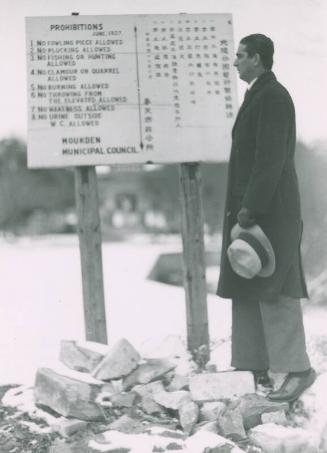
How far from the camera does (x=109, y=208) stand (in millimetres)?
36906

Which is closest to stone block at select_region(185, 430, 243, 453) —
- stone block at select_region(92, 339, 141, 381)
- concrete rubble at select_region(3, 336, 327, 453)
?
concrete rubble at select_region(3, 336, 327, 453)

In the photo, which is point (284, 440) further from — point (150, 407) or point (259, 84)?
point (259, 84)

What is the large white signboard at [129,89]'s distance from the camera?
3945 mm

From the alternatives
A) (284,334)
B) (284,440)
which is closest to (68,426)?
(284,440)

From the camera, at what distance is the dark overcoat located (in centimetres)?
312

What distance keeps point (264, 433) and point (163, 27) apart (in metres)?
2.66

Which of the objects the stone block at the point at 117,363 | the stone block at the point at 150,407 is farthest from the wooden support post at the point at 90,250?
the stone block at the point at 150,407

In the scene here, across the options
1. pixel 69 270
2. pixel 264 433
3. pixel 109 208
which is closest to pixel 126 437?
pixel 264 433

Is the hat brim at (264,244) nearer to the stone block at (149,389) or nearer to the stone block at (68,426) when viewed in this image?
the stone block at (149,389)

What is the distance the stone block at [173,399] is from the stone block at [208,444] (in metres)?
0.41

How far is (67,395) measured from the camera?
10.7 feet

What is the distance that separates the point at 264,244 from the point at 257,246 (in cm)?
4

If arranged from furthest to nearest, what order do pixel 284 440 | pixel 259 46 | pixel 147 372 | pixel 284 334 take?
1. pixel 147 372
2. pixel 259 46
3. pixel 284 334
4. pixel 284 440

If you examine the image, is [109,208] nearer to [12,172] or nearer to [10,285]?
[12,172]
